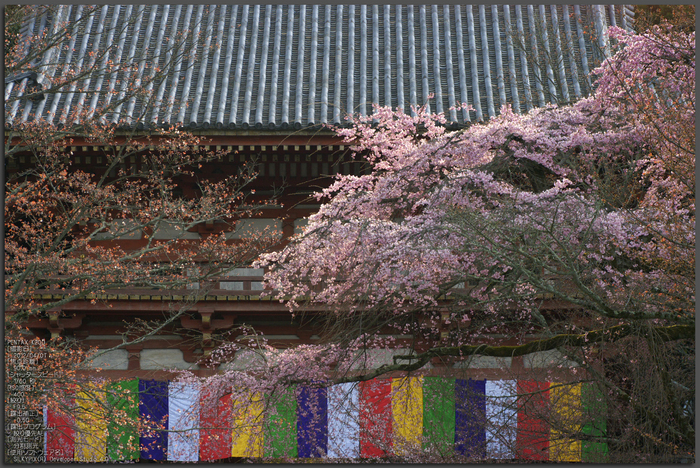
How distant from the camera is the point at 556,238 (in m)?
5.41

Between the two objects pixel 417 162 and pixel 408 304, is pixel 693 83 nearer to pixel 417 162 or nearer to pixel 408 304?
pixel 417 162

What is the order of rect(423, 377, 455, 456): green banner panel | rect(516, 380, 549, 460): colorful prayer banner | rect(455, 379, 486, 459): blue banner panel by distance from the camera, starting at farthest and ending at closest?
1. rect(423, 377, 455, 456): green banner panel
2. rect(455, 379, 486, 459): blue banner panel
3. rect(516, 380, 549, 460): colorful prayer banner

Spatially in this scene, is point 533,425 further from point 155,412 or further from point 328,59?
point 328,59

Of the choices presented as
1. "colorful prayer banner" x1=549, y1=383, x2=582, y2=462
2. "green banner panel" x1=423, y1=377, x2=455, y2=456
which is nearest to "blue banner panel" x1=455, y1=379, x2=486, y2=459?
"green banner panel" x1=423, y1=377, x2=455, y2=456

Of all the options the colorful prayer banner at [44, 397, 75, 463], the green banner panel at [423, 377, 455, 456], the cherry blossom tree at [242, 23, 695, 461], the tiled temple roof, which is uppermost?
the tiled temple roof

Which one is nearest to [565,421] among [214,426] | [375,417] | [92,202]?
[375,417]

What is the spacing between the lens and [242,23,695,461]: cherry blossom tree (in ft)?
18.8

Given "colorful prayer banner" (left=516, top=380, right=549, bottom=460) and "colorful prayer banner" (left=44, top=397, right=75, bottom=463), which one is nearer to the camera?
"colorful prayer banner" (left=516, top=380, right=549, bottom=460)

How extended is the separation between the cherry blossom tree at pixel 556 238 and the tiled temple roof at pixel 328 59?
2.27 metres

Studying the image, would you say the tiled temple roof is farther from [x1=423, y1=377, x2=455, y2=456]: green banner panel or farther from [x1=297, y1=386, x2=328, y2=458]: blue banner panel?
[x1=297, y1=386, x2=328, y2=458]: blue banner panel

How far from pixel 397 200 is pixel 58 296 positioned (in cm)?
473

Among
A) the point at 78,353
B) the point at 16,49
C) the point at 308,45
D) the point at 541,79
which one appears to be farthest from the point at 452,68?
the point at 78,353

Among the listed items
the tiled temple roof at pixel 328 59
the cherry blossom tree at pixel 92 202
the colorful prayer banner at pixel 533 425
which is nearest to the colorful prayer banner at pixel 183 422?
the cherry blossom tree at pixel 92 202

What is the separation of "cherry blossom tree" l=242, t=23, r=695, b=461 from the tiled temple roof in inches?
89.3
